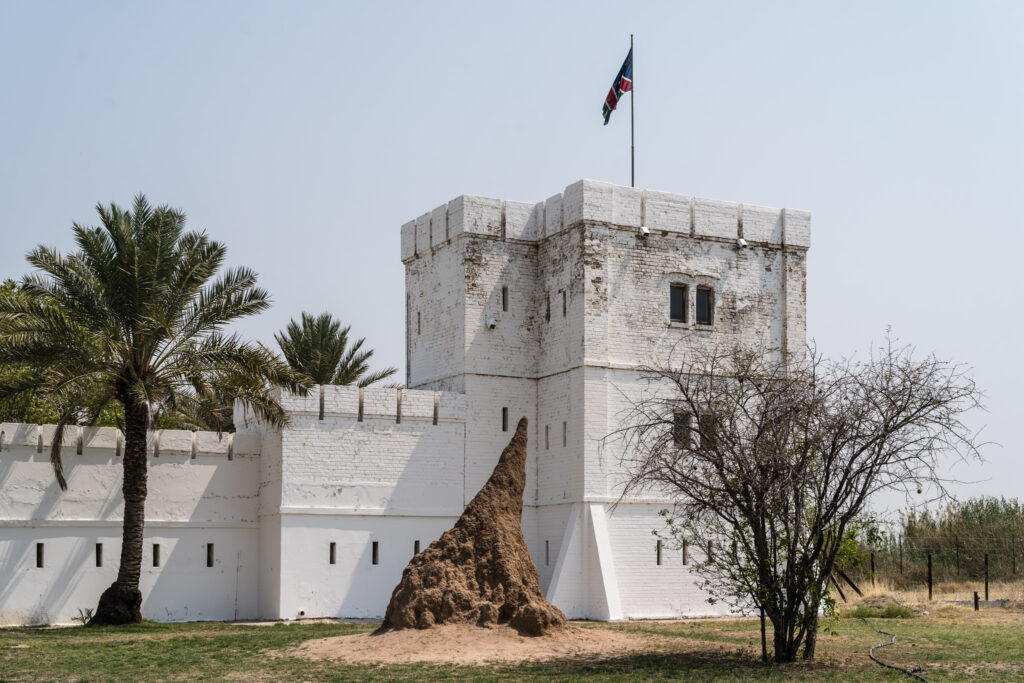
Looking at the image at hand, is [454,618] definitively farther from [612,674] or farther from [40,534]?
[40,534]

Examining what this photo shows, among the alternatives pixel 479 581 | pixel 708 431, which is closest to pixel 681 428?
pixel 708 431

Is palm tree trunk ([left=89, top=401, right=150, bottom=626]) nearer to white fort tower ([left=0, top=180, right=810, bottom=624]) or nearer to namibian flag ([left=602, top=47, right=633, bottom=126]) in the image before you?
white fort tower ([left=0, top=180, right=810, bottom=624])

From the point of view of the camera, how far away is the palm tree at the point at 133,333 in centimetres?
2502

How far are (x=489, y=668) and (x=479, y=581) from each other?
2.81m

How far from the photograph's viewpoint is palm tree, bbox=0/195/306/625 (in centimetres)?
2502

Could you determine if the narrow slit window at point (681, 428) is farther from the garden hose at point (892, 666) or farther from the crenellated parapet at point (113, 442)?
the crenellated parapet at point (113, 442)

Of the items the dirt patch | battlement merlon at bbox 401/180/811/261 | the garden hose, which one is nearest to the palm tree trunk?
the dirt patch

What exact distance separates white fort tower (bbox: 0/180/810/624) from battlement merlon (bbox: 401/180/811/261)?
1.8 inches

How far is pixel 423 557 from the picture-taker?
20.6 m

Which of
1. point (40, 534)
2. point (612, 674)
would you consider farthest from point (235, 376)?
point (612, 674)

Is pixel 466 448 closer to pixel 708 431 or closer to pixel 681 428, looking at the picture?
pixel 681 428

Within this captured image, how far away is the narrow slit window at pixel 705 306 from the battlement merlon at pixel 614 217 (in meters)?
1.31

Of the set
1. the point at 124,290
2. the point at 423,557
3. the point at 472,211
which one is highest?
the point at 472,211

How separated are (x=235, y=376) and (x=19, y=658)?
7.94 meters
